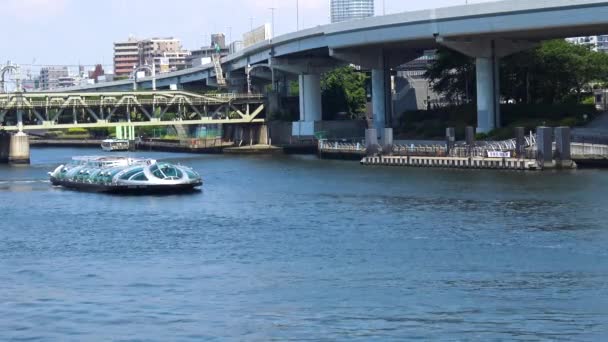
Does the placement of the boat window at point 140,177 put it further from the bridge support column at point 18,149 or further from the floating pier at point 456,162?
the bridge support column at point 18,149

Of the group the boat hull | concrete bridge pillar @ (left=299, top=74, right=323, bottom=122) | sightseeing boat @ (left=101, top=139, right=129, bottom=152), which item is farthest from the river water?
sightseeing boat @ (left=101, top=139, right=129, bottom=152)

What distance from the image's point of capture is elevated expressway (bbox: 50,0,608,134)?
235 ft

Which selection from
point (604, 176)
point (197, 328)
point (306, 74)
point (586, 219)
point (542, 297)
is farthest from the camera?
point (306, 74)

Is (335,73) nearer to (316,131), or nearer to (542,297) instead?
(316,131)

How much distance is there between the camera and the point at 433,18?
79312 mm

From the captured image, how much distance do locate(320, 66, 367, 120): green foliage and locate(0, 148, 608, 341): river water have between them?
50.5 meters

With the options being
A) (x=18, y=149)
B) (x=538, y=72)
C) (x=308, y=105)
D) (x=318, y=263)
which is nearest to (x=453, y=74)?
(x=538, y=72)

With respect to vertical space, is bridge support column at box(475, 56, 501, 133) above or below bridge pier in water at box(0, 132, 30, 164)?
above

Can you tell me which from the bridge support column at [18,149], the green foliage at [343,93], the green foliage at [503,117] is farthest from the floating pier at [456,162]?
the green foliage at [343,93]

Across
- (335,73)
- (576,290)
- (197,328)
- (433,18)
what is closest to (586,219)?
(576,290)

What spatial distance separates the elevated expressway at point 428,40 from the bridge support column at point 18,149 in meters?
21.2

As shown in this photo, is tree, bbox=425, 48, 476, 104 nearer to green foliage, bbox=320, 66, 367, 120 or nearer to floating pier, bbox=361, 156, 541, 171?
green foliage, bbox=320, 66, 367, 120

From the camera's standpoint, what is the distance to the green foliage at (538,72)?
302 feet

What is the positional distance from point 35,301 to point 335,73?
86.6 m
